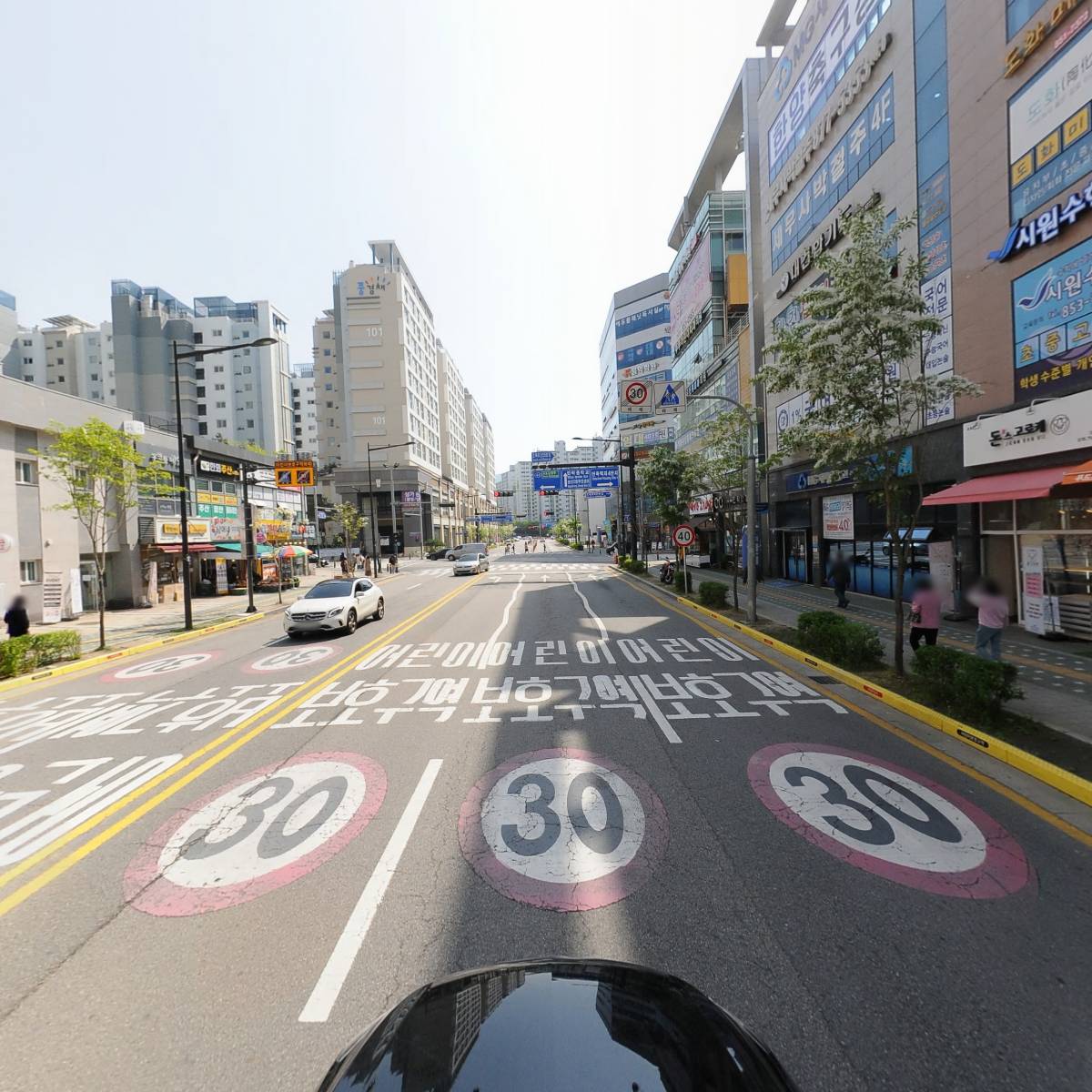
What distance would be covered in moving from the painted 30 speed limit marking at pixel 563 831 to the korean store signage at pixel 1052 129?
49.9 feet

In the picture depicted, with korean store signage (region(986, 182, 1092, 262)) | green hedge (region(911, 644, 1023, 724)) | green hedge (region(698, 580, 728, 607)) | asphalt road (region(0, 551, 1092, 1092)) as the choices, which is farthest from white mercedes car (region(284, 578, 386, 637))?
korean store signage (region(986, 182, 1092, 262))

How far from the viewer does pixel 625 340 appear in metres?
82.8

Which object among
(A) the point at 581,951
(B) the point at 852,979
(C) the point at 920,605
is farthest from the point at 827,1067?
(C) the point at 920,605

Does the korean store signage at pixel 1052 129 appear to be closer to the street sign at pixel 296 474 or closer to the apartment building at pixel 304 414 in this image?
the street sign at pixel 296 474

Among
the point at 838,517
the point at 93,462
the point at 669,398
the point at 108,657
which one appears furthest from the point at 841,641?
the point at 669,398

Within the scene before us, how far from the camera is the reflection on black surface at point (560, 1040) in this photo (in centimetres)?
178

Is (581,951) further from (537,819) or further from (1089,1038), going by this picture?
(1089,1038)

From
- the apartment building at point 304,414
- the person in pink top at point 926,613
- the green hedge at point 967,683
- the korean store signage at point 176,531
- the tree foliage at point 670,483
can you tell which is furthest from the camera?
the apartment building at point 304,414

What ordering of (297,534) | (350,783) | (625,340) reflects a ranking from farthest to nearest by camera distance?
(625,340) → (297,534) → (350,783)

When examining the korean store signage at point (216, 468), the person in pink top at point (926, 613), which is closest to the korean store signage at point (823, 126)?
the person in pink top at point (926, 613)

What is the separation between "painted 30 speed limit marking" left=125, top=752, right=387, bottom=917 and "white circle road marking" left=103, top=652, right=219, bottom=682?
7364 mm

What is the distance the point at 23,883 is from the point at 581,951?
417 cm

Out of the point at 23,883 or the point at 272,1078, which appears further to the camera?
the point at 23,883

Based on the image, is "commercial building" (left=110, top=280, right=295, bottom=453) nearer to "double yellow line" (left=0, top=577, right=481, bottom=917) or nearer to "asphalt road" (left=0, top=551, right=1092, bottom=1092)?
"double yellow line" (left=0, top=577, right=481, bottom=917)
